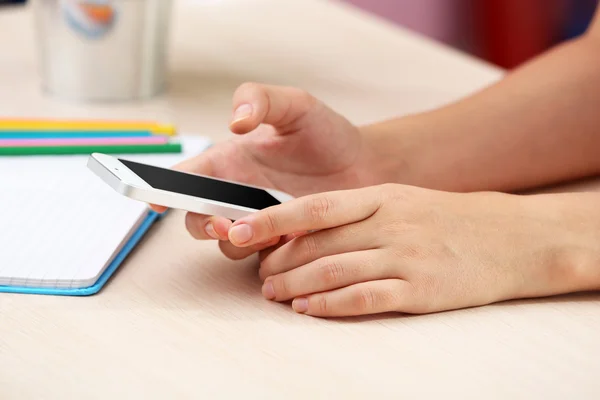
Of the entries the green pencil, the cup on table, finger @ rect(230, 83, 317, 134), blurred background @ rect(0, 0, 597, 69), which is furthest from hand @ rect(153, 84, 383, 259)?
blurred background @ rect(0, 0, 597, 69)

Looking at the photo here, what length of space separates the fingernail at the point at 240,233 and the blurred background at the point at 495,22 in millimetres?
1785

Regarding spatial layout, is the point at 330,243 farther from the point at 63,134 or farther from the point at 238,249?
the point at 63,134

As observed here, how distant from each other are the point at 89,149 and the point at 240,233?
0.28m

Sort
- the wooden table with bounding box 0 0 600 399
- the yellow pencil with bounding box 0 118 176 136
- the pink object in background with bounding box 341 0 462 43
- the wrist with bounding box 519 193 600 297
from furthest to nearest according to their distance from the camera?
the pink object in background with bounding box 341 0 462 43, the yellow pencil with bounding box 0 118 176 136, the wrist with bounding box 519 193 600 297, the wooden table with bounding box 0 0 600 399

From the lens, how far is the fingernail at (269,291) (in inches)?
20.8

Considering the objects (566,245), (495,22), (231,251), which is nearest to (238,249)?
(231,251)

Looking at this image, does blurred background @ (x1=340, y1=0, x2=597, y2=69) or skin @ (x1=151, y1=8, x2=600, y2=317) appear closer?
skin @ (x1=151, y1=8, x2=600, y2=317)

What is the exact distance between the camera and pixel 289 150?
65cm

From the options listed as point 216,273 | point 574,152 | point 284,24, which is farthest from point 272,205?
point 284,24

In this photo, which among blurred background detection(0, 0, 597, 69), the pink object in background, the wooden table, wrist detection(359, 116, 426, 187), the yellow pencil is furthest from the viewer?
the pink object in background

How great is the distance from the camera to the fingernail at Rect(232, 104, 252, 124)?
22.6 inches

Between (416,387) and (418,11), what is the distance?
1.98 m

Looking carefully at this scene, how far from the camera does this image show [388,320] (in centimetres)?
51

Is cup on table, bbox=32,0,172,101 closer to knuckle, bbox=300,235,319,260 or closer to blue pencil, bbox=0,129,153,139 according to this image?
blue pencil, bbox=0,129,153,139
